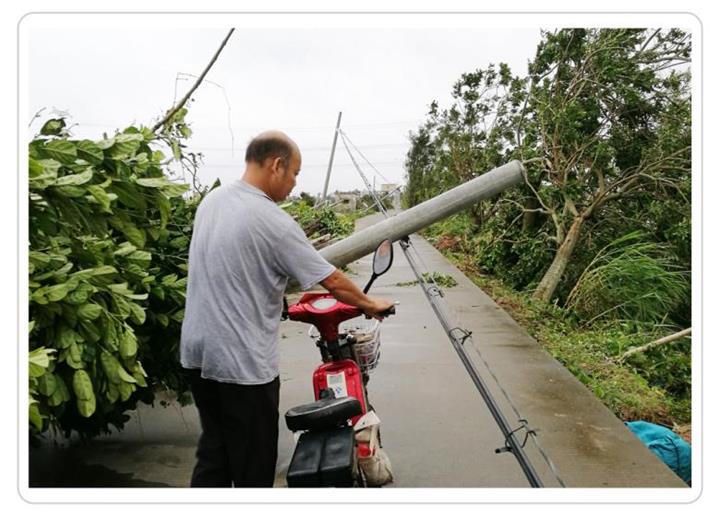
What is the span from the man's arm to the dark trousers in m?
0.42

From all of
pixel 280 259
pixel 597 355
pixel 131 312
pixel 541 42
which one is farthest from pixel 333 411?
pixel 541 42

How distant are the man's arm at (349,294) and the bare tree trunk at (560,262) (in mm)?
7825

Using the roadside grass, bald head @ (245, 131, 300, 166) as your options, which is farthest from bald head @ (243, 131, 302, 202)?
the roadside grass

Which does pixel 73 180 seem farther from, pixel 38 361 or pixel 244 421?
pixel 244 421

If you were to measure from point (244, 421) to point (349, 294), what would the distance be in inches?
24.6

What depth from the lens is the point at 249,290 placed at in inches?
85.4

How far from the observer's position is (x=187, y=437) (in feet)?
11.6

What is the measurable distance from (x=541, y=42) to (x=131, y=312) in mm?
9292

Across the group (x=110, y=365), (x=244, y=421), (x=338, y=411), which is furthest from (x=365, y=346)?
(x=110, y=365)

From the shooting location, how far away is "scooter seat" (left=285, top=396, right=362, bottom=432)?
2.39 m

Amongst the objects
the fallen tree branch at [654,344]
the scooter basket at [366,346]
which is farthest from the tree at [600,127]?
the scooter basket at [366,346]

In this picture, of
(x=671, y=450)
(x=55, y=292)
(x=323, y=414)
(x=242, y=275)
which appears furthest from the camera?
(x=671, y=450)

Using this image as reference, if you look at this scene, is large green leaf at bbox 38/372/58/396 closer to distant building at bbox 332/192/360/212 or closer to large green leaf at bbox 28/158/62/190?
large green leaf at bbox 28/158/62/190
